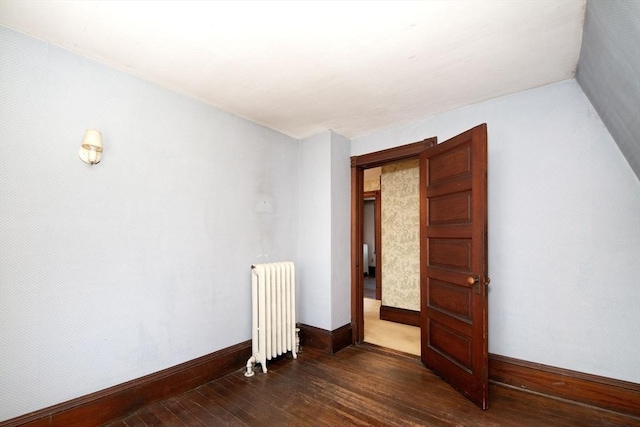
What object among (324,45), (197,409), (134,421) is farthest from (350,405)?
(324,45)

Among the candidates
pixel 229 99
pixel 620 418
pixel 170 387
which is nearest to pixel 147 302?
pixel 170 387

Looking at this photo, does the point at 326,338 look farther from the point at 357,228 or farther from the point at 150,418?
the point at 150,418

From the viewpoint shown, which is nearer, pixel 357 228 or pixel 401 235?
pixel 357 228

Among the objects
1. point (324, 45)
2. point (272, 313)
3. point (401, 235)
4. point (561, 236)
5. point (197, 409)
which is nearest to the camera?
point (324, 45)

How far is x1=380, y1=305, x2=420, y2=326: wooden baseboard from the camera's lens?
4.09m

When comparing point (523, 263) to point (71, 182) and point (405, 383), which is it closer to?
point (405, 383)

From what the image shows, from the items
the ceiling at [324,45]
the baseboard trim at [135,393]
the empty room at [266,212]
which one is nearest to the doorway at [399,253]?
the empty room at [266,212]

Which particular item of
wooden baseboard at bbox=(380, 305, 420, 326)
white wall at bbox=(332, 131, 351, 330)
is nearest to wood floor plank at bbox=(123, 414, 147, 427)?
white wall at bbox=(332, 131, 351, 330)

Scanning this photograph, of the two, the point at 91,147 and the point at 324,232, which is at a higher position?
the point at 91,147

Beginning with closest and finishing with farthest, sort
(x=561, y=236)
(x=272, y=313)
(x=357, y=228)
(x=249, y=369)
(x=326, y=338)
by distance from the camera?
(x=561, y=236)
(x=249, y=369)
(x=272, y=313)
(x=326, y=338)
(x=357, y=228)

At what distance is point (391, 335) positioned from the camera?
370cm

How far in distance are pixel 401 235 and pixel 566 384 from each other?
2.51 meters

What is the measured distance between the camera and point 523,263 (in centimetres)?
241

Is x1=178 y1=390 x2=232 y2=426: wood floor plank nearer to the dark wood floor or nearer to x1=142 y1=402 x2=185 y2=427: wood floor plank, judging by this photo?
the dark wood floor
